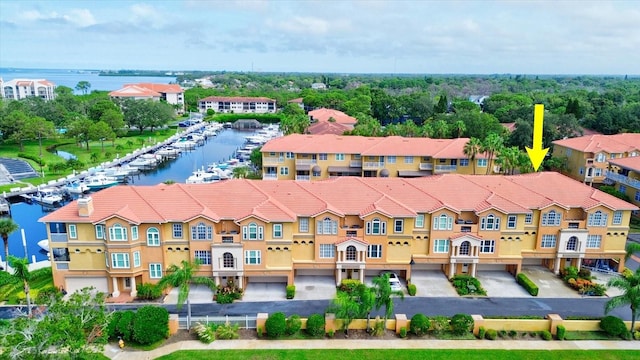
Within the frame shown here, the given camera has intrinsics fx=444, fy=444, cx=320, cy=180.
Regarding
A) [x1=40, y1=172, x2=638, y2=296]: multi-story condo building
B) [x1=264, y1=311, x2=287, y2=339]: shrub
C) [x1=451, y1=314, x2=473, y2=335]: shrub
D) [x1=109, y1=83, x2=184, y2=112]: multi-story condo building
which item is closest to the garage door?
[x1=40, y1=172, x2=638, y2=296]: multi-story condo building

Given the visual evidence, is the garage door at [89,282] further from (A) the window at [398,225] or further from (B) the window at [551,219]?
(B) the window at [551,219]

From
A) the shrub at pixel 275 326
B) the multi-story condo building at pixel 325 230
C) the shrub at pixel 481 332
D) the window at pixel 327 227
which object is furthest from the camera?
Result: the window at pixel 327 227

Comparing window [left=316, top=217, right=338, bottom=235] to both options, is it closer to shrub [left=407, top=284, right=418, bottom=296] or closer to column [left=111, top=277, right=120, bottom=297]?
shrub [left=407, top=284, right=418, bottom=296]

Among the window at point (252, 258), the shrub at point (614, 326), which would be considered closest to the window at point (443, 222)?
the shrub at point (614, 326)

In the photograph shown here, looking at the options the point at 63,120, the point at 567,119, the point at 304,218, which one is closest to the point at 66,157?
the point at 63,120

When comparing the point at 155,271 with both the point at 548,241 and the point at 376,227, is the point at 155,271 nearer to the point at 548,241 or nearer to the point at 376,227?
the point at 376,227
